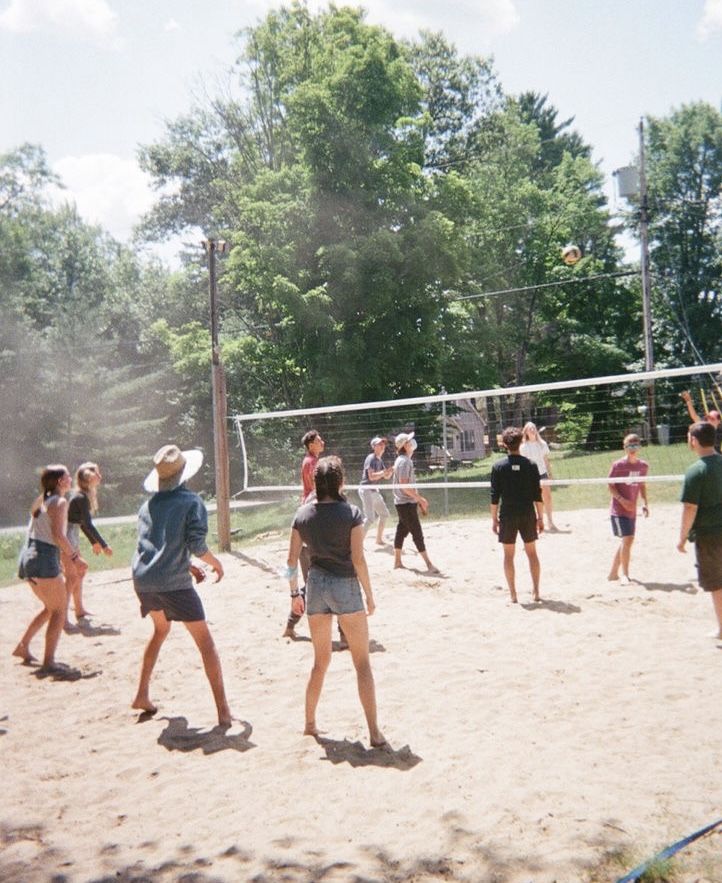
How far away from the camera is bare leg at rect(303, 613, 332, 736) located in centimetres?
470

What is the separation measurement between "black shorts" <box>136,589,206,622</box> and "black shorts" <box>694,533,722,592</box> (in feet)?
12.7

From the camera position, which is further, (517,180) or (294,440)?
(517,180)

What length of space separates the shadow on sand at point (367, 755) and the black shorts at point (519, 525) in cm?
370

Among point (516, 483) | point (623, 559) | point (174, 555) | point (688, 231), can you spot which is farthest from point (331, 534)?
point (688, 231)

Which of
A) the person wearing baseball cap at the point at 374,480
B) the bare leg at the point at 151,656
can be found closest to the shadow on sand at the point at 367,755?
the bare leg at the point at 151,656

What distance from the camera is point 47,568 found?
257 inches

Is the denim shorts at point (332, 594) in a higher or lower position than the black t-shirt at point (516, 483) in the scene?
lower

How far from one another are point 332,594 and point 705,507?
3.28 meters

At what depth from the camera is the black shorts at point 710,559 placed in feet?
20.3

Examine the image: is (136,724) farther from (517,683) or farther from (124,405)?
(124,405)

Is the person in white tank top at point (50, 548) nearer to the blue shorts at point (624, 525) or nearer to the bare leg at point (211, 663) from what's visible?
the bare leg at point (211, 663)

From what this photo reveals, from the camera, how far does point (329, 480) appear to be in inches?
185

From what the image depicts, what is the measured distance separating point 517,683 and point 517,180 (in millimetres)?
31589

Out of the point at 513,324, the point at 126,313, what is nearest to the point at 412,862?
the point at 513,324
